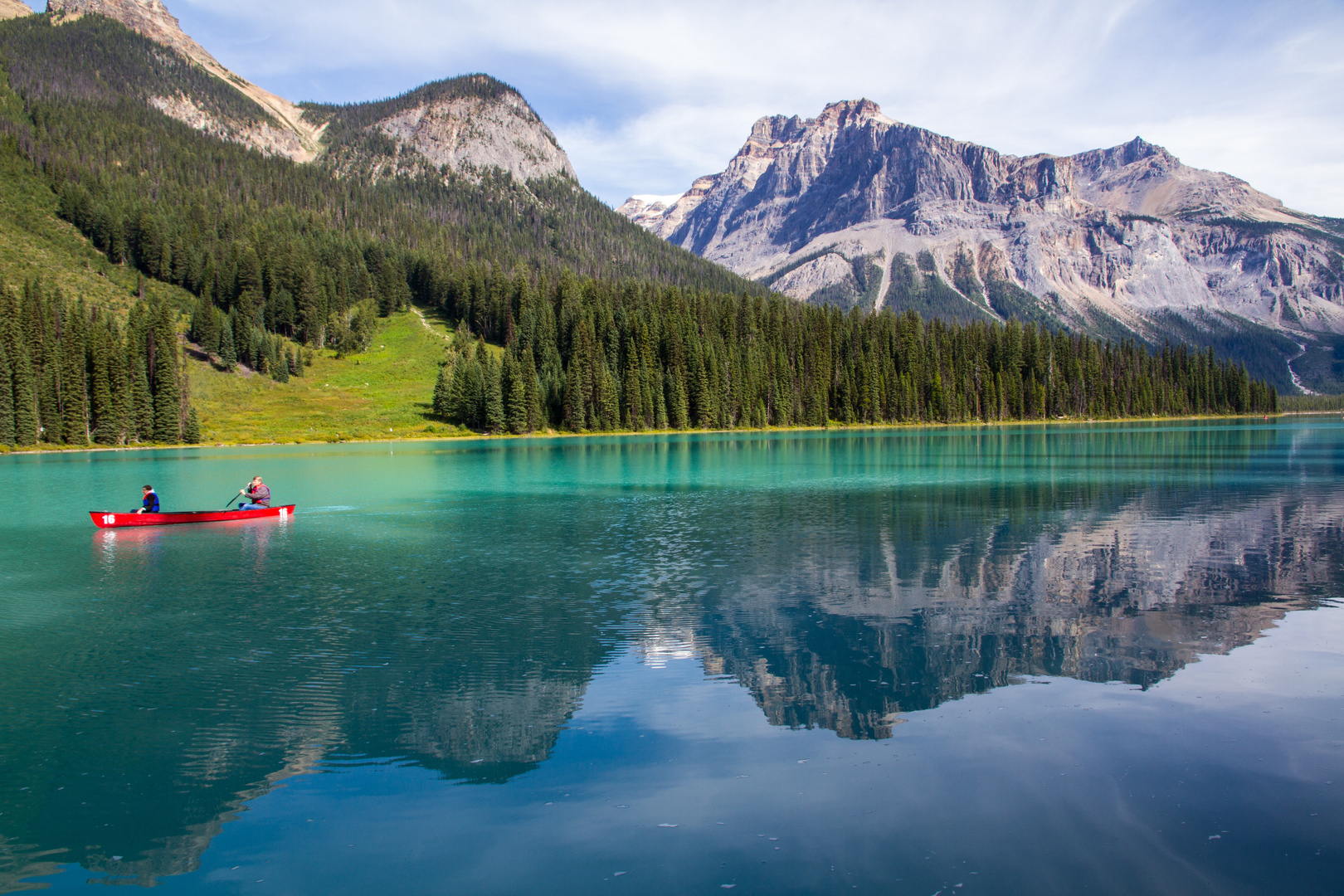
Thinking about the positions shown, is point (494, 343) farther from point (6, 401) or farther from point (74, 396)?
point (6, 401)

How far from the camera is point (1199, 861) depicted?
9.09 m

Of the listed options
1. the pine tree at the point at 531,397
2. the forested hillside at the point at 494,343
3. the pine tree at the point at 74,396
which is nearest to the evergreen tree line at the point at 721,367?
the pine tree at the point at 531,397

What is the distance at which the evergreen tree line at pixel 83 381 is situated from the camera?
347ft

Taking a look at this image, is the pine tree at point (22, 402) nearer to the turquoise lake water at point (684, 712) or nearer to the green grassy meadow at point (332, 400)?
the green grassy meadow at point (332, 400)

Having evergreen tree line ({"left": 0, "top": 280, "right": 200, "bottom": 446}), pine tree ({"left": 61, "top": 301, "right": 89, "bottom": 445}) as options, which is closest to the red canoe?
evergreen tree line ({"left": 0, "top": 280, "right": 200, "bottom": 446})

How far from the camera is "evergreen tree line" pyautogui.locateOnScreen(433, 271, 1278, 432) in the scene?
14475 cm

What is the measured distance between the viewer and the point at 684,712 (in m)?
14.1

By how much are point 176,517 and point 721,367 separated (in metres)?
121

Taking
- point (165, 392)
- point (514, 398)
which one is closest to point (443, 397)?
point (514, 398)

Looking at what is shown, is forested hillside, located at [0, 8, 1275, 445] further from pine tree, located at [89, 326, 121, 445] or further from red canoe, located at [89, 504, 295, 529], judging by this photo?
red canoe, located at [89, 504, 295, 529]

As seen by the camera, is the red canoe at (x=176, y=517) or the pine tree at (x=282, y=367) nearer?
the red canoe at (x=176, y=517)

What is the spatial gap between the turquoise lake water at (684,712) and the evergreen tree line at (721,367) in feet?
367

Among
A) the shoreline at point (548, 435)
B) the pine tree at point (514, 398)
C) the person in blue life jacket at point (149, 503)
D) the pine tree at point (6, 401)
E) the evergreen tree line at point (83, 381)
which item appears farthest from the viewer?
the pine tree at point (514, 398)

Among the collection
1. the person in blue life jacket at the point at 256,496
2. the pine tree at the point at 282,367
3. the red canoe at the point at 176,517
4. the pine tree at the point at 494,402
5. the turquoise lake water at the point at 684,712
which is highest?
the pine tree at the point at 282,367
